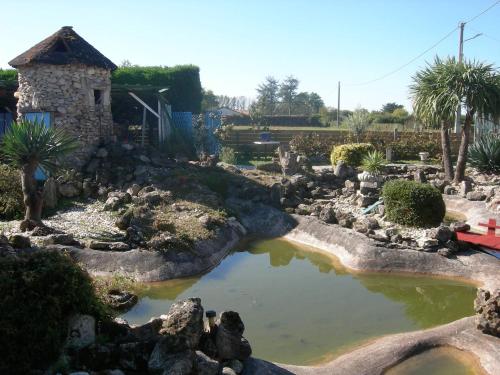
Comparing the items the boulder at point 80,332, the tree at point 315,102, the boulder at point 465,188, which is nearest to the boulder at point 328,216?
the boulder at point 465,188

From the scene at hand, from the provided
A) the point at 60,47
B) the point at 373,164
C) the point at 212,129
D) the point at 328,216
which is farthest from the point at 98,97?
the point at 373,164

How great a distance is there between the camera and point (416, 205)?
15.2m

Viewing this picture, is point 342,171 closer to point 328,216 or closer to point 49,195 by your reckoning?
point 328,216

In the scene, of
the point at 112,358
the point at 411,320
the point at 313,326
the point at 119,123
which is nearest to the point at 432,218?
the point at 411,320

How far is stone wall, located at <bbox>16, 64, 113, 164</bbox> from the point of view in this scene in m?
20.1

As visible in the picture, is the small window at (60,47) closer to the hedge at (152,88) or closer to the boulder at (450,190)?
the hedge at (152,88)

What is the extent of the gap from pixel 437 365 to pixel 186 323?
13.8 ft

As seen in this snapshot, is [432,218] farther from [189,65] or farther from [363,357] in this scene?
[189,65]

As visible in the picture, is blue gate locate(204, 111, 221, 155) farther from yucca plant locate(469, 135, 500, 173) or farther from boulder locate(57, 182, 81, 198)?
yucca plant locate(469, 135, 500, 173)

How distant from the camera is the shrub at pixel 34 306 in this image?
6.25 m

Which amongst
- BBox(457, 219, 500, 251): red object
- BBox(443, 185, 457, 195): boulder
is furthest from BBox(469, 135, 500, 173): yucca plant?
BBox(457, 219, 500, 251): red object

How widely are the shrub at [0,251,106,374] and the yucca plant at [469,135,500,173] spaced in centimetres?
2033

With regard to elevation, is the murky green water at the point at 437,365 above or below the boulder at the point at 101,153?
below

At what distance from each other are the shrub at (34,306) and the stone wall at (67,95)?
1417 cm
